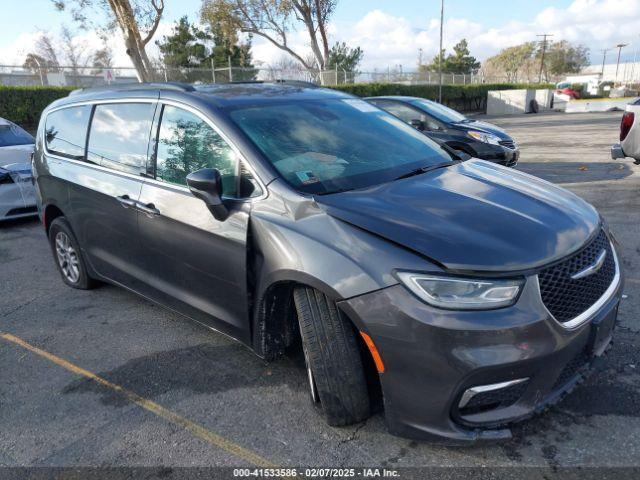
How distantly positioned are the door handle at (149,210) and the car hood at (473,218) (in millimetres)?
1204

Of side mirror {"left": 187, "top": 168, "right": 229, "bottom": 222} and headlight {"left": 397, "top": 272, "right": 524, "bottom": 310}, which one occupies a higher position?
side mirror {"left": 187, "top": 168, "right": 229, "bottom": 222}

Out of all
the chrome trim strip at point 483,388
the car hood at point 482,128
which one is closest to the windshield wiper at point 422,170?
the chrome trim strip at point 483,388

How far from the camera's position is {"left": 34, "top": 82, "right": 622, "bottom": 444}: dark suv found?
2135 mm

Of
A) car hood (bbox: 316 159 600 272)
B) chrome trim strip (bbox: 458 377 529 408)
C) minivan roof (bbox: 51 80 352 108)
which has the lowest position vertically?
chrome trim strip (bbox: 458 377 529 408)

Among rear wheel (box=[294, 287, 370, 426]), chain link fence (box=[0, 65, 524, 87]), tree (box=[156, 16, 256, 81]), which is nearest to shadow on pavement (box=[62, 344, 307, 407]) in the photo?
rear wheel (box=[294, 287, 370, 426])

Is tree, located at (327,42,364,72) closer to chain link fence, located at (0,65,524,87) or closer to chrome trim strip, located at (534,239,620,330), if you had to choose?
chain link fence, located at (0,65,524,87)

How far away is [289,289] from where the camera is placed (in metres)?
2.68

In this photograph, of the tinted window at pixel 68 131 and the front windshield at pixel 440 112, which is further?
the front windshield at pixel 440 112

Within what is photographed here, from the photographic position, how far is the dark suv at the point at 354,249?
2.13 m

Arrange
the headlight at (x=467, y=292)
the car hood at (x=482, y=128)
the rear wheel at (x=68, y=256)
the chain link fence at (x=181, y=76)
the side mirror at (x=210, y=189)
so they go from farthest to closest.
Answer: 1. the chain link fence at (x=181, y=76)
2. the car hood at (x=482, y=128)
3. the rear wheel at (x=68, y=256)
4. the side mirror at (x=210, y=189)
5. the headlight at (x=467, y=292)

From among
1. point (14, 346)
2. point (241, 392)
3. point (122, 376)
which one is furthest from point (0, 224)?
point (241, 392)

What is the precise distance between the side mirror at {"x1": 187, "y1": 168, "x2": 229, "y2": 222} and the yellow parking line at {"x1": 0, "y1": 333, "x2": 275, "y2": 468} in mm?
1105


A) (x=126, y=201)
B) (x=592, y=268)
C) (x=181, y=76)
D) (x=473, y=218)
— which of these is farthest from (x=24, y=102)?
(x=592, y=268)

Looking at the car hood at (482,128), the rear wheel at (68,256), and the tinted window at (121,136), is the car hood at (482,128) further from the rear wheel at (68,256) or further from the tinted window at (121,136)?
the rear wheel at (68,256)
